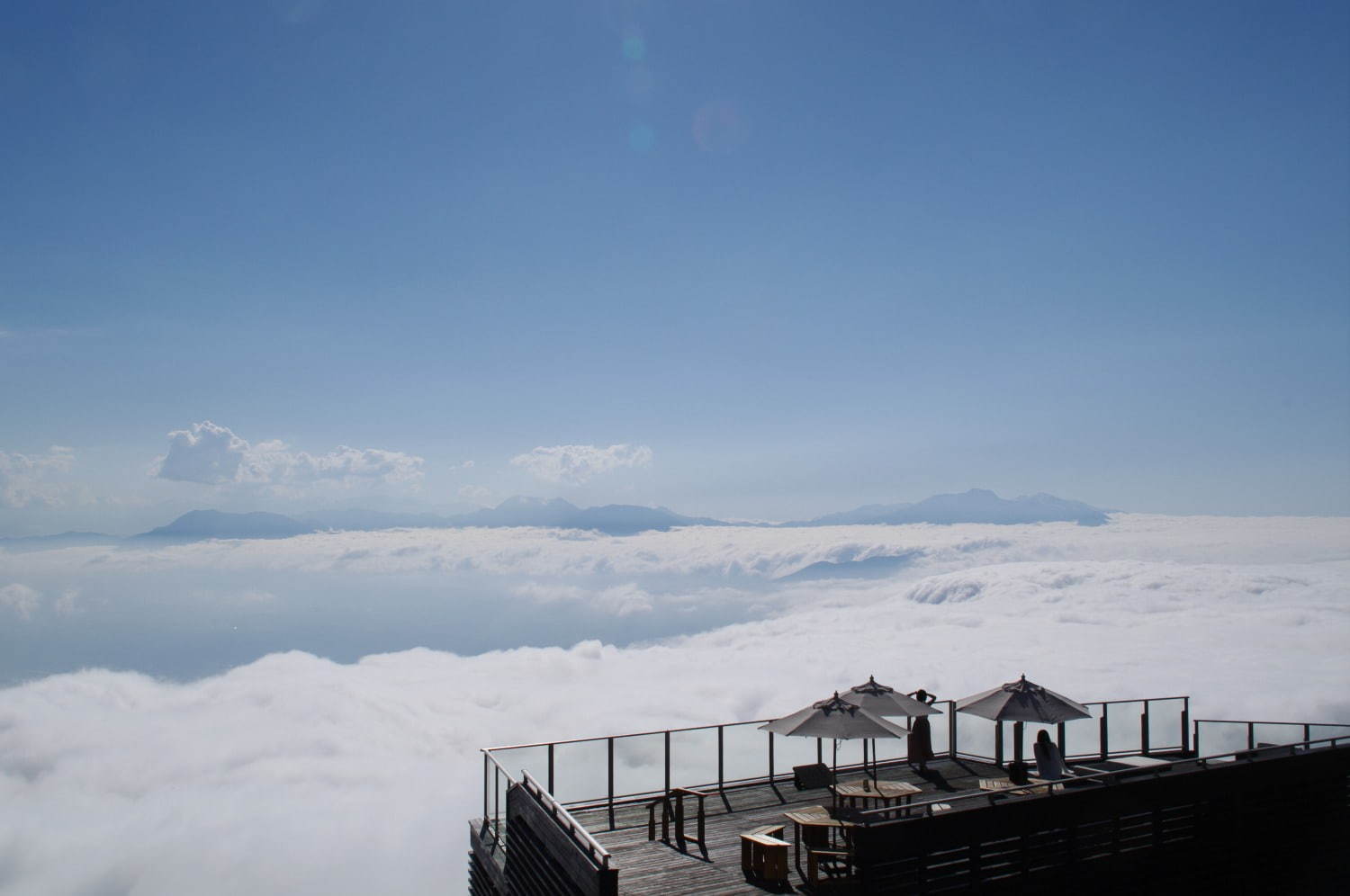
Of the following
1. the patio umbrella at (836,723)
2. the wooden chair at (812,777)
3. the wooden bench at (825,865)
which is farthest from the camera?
the wooden chair at (812,777)

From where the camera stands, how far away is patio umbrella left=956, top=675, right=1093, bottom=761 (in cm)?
1437

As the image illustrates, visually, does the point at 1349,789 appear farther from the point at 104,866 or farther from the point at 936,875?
the point at 104,866

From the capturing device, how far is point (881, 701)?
50.5 ft

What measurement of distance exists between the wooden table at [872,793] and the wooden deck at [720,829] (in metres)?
0.64

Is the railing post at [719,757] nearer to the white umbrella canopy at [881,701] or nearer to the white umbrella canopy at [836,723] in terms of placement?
the white umbrella canopy at [836,723]

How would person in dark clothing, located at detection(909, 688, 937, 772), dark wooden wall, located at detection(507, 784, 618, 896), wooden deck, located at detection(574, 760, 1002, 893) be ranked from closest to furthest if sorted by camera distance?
dark wooden wall, located at detection(507, 784, 618, 896) → wooden deck, located at detection(574, 760, 1002, 893) → person in dark clothing, located at detection(909, 688, 937, 772)

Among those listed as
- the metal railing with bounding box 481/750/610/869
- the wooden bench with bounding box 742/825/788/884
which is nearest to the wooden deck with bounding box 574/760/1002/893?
the wooden bench with bounding box 742/825/788/884

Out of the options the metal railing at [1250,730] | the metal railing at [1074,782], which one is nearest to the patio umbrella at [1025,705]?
the metal railing at [1074,782]

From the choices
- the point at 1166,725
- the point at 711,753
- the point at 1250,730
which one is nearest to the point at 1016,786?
the point at 711,753

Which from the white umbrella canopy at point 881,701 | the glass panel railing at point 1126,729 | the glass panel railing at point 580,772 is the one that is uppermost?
the white umbrella canopy at point 881,701

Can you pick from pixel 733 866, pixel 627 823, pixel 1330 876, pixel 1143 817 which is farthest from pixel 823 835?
pixel 1330 876

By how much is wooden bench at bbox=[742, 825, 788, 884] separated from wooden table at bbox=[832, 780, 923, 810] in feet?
7.48

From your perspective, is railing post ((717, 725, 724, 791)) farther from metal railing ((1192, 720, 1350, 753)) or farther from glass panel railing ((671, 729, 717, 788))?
metal railing ((1192, 720, 1350, 753))

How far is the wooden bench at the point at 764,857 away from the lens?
11.1 meters
